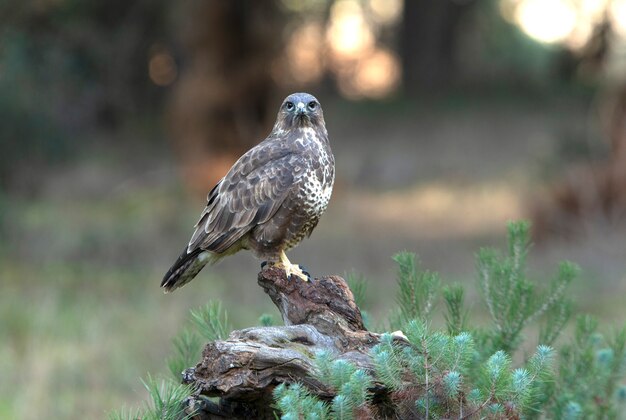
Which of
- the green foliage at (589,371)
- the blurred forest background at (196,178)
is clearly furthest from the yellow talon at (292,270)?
the blurred forest background at (196,178)

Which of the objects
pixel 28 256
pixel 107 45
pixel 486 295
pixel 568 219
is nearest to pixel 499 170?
pixel 568 219

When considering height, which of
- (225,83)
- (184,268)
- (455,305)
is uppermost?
(225,83)

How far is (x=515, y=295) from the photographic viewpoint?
11.3 feet

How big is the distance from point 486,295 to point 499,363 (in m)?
1.02

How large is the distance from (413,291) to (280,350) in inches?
31.2

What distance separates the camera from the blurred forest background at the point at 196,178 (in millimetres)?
8367

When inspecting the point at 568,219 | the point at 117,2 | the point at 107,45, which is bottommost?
the point at 568,219

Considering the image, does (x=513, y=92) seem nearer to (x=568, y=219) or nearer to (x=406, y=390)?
(x=568, y=219)

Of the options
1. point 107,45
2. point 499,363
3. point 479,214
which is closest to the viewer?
point 499,363

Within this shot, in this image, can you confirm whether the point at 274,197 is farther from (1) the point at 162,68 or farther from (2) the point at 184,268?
(1) the point at 162,68

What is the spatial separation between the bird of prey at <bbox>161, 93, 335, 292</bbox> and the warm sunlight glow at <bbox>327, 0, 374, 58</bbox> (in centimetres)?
2217

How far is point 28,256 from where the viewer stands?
1112cm

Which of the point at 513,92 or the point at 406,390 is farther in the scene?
the point at 513,92

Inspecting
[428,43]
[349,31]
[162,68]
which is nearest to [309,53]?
[349,31]
